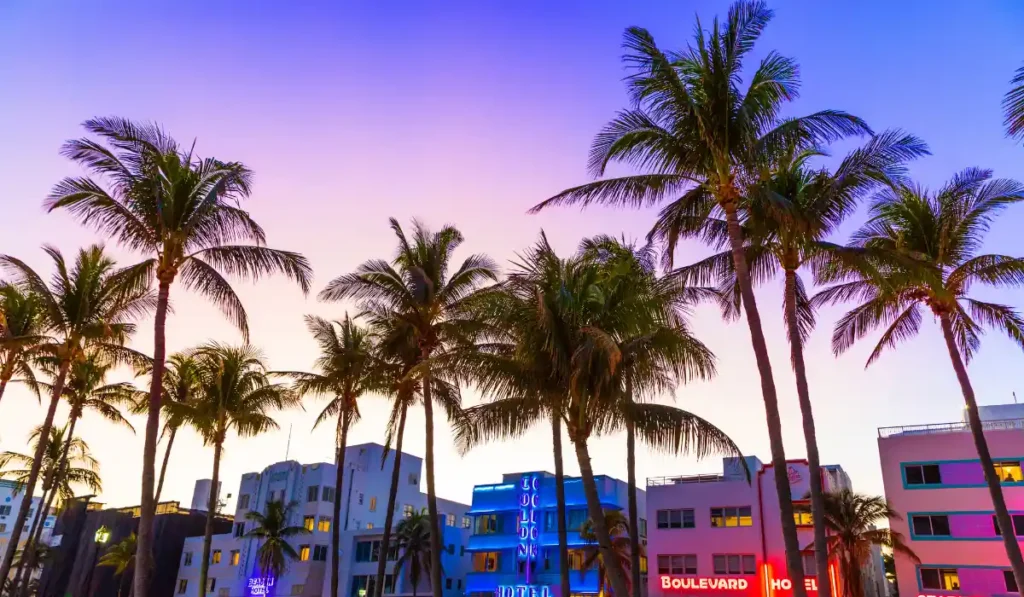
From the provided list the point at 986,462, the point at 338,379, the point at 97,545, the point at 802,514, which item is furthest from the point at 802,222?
the point at 97,545

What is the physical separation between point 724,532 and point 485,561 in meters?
20.6

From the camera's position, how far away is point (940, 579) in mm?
38875

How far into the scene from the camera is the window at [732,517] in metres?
45.3

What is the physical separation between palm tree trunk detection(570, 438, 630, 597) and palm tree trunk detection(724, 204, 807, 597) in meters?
3.82

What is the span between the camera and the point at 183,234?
19.5 meters

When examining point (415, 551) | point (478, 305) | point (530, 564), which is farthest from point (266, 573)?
point (478, 305)

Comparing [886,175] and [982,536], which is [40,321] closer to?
[886,175]

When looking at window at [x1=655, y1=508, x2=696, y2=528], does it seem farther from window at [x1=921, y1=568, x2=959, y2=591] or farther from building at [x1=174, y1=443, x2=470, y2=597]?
building at [x1=174, y1=443, x2=470, y2=597]

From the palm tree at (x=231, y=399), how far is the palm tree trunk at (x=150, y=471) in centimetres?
1721

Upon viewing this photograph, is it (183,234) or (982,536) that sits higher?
(183,234)

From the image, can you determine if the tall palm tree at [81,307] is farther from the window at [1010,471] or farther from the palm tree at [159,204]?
the window at [1010,471]

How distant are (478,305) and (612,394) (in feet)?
18.2

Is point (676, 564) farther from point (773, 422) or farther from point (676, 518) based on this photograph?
point (773, 422)

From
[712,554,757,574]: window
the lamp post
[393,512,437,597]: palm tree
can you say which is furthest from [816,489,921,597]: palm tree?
the lamp post
